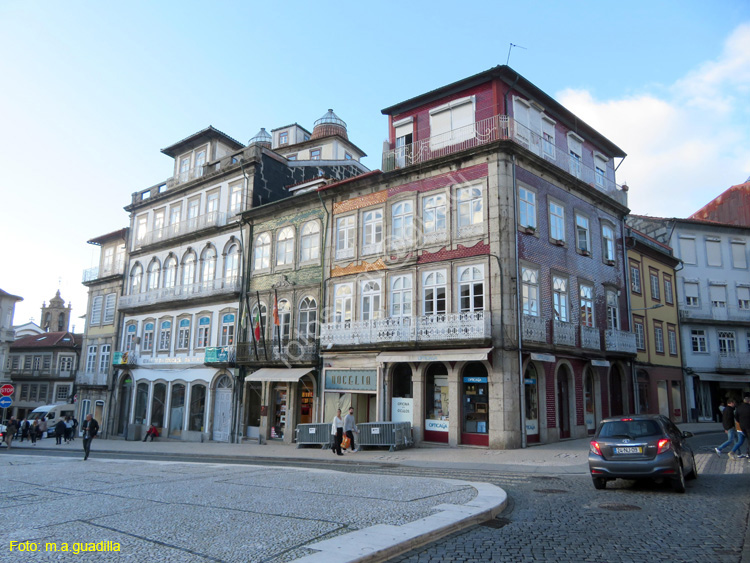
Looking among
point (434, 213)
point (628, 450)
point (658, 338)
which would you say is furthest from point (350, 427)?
point (658, 338)

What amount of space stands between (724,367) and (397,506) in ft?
115

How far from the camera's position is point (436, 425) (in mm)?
21141

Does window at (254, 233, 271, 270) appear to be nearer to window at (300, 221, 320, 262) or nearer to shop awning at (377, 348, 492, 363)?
window at (300, 221, 320, 262)

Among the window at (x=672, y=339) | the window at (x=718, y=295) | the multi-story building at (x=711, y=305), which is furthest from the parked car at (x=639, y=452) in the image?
the window at (x=718, y=295)

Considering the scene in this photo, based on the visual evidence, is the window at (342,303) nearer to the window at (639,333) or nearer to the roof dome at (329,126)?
the window at (639,333)

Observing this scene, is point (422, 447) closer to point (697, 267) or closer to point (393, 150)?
point (393, 150)

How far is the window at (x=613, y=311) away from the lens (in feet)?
87.4

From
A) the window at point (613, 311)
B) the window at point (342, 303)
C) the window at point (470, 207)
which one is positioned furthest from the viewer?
the window at point (613, 311)

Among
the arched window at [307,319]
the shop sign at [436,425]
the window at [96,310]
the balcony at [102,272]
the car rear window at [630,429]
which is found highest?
the balcony at [102,272]

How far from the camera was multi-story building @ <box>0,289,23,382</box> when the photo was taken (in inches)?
1881

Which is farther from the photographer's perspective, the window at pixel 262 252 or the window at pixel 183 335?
the window at pixel 183 335

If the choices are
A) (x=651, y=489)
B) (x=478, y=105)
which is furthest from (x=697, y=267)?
(x=651, y=489)

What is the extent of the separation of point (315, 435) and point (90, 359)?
2394 centimetres

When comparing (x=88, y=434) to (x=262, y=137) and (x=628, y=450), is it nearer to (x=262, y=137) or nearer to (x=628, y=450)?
(x=628, y=450)
